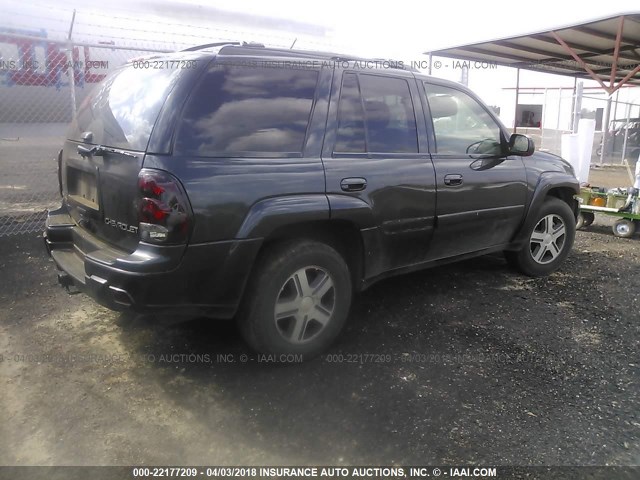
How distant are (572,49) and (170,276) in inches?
488

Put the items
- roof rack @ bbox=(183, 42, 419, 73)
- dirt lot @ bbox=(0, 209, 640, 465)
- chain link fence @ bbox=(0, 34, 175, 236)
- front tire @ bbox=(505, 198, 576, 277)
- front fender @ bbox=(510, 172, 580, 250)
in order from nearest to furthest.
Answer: dirt lot @ bbox=(0, 209, 640, 465) < roof rack @ bbox=(183, 42, 419, 73) < front fender @ bbox=(510, 172, 580, 250) < front tire @ bbox=(505, 198, 576, 277) < chain link fence @ bbox=(0, 34, 175, 236)

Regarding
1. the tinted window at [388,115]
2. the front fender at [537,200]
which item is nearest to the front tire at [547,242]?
the front fender at [537,200]

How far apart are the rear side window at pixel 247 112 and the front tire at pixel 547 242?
9.17 ft

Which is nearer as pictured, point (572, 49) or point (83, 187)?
point (83, 187)

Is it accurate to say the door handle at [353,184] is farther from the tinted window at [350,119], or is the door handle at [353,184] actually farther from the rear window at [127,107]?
the rear window at [127,107]

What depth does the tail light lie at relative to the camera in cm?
266

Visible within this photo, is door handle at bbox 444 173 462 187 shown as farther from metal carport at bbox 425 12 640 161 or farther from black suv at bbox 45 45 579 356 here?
metal carport at bbox 425 12 640 161

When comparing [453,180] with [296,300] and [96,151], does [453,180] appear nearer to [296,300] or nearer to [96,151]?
[296,300]

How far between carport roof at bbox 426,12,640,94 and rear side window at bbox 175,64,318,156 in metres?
8.02

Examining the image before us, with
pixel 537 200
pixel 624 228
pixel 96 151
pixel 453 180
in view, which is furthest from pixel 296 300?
pixel 624 228

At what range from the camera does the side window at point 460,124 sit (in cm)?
403

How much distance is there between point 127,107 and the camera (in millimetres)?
3090

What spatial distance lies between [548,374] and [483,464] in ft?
3.47

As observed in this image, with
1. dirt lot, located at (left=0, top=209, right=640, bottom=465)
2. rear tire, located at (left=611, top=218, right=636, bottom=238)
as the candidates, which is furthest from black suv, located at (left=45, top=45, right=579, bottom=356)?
rear tire, located at (left=611, top=218, right=636, bottom=238)
